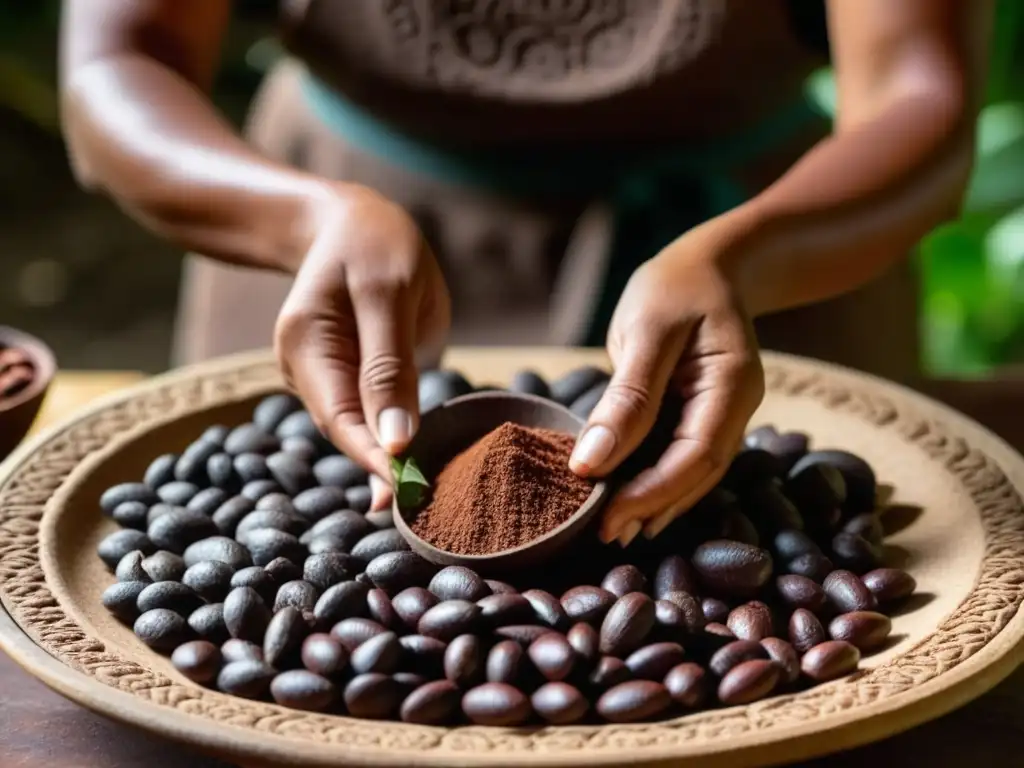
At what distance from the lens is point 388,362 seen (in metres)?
0.83

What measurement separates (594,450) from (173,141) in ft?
1.76

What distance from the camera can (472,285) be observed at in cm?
129

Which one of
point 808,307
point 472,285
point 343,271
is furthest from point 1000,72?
point 343,271

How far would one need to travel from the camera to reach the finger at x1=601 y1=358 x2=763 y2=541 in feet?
2.52

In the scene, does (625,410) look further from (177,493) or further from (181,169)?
(181,169)

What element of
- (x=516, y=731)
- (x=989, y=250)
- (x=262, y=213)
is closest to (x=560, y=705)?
(x=516, y=731)

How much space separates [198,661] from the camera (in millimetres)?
703

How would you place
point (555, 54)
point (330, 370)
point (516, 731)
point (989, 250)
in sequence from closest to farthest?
point (516, 731) < point (330, 370) < point (555, 54) < point (989, 250)

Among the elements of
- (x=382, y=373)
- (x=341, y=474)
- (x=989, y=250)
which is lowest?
(x=989, y=250)

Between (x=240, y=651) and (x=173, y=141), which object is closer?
(x=240, y=651)

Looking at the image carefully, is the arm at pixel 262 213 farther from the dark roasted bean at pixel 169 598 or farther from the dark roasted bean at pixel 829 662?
the dark roasted bean at pixel 829 662

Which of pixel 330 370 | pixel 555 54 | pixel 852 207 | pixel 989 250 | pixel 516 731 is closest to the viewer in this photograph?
pixel 516 731

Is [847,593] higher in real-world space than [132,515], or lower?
higher

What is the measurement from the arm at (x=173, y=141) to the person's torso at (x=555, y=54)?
116 mm
